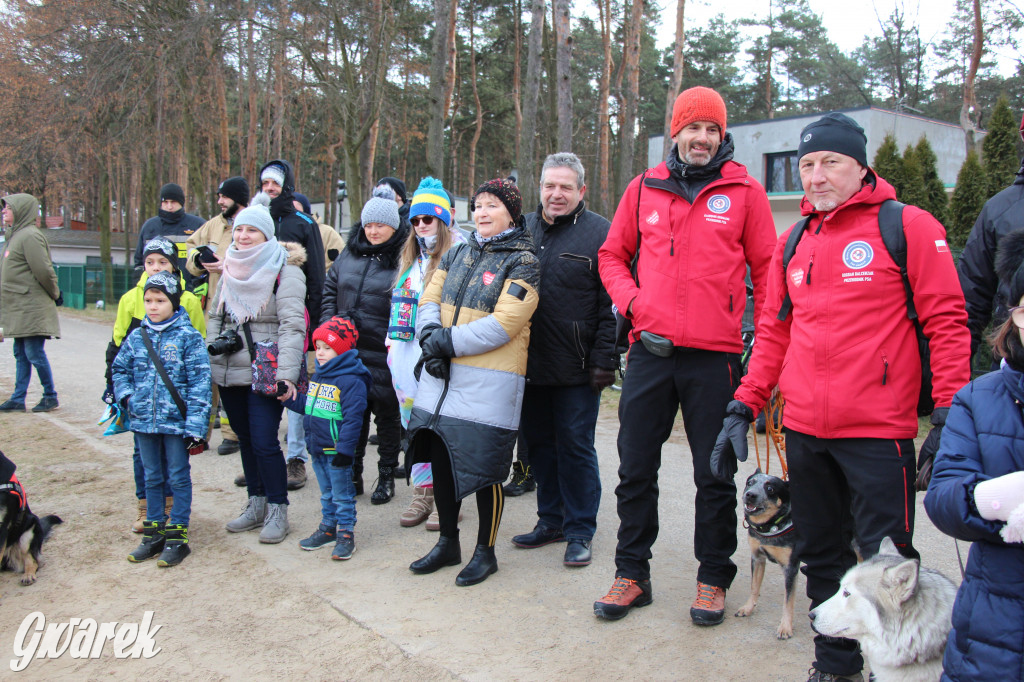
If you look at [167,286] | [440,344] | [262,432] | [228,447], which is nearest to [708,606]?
[440,344]

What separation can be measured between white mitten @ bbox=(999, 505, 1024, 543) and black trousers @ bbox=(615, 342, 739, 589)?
1696mm

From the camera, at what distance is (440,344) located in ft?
13.0

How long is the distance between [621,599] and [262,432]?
2.48m

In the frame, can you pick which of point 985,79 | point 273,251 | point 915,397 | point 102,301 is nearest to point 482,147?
point 102,301

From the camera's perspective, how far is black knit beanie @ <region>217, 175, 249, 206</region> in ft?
20.8

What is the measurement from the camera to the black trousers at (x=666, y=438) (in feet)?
11.6

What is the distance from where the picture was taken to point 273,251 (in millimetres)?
4926

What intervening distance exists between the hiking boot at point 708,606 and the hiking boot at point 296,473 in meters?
3.43

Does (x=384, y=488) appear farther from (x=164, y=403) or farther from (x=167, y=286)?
(x=167, y=286)

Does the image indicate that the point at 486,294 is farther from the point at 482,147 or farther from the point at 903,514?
the point at 482,147

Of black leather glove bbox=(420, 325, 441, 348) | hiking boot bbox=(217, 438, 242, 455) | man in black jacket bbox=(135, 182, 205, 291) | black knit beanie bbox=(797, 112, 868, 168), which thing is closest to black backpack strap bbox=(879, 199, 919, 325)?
black knit beanie bbox=(797, 112, 868, 168)

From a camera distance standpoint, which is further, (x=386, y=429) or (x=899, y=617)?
(x=386, y=429)

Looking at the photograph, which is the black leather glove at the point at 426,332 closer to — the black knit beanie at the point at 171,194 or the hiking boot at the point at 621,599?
the hiking boot at the point at 621,599

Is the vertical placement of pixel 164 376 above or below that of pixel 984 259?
below
